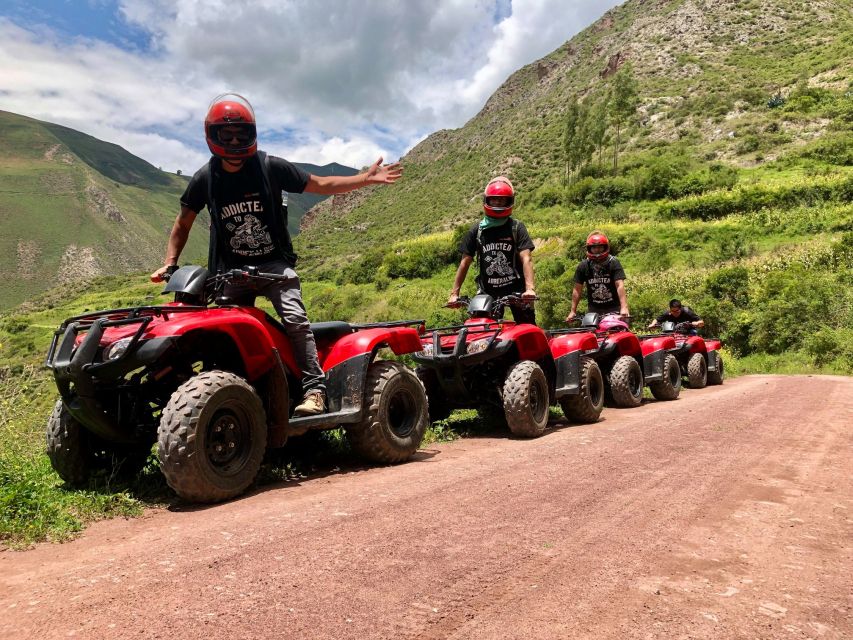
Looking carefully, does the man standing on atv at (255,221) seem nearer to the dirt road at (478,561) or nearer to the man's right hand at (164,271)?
the man's right hand at (164,271)

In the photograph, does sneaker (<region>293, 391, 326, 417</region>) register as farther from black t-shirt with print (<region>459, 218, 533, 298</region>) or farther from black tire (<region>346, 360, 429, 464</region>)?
black t-shirt with print (<region>459, 218, 533, 298</region>)

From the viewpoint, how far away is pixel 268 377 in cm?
439

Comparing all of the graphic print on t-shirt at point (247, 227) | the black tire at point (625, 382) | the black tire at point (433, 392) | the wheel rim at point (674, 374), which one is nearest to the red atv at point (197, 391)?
the graphic print on t-shirt at point (247, 227)

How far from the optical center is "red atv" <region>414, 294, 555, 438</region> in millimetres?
6379

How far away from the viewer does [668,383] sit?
34.8ft

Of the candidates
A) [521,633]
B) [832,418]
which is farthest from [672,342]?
[521,633]

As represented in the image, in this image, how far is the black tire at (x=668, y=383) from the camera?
10516 millimetres

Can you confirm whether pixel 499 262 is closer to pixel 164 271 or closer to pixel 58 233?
pixel 164 271

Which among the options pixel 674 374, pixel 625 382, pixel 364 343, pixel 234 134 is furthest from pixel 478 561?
pixel 674 374

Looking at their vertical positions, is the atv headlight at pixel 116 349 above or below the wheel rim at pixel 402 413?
above

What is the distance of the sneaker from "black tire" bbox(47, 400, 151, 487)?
1159mm

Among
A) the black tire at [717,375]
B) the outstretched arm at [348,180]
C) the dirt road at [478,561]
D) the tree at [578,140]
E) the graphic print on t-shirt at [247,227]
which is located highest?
the tree at [578,140]

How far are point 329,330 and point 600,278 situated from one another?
20.6ft

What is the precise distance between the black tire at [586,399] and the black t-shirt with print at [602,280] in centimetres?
280
